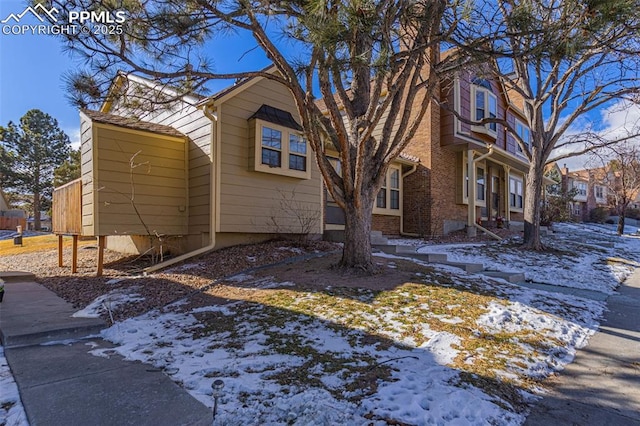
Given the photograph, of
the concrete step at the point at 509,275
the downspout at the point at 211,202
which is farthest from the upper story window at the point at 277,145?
the concrete step at the point at 509,275

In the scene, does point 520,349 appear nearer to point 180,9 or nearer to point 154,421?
point 154,421

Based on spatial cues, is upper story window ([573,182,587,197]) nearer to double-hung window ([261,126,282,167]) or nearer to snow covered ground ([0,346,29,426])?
double-hung window ([261,126,282,167])

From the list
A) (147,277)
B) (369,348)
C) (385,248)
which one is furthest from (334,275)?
(147,277)

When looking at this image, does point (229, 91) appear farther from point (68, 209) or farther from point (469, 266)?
point (469, 266)

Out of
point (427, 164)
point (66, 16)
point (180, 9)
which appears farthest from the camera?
point (427, 164)

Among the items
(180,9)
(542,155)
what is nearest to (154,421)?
(180,9)

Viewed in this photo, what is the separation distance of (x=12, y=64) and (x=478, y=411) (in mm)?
7605

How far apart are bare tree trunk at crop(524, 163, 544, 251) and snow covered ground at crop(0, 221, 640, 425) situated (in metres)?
4.88

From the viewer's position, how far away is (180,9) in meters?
4.85

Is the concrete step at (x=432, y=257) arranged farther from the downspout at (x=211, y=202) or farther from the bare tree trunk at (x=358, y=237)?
the downspout at (x=211, y=202)

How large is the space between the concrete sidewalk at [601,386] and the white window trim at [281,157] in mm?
6447

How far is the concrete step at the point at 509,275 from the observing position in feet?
22.2

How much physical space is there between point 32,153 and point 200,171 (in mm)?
30687

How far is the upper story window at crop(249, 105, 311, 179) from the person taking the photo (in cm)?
855
